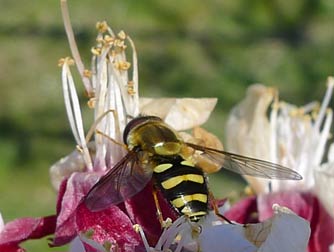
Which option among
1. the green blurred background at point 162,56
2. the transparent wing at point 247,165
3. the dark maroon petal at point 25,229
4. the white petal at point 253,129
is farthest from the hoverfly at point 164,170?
the green blurred background at point 162,56

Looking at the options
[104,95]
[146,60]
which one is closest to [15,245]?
[104,95]

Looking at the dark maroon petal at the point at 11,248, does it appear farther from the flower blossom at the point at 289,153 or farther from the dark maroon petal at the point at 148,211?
the flower blossom at the point at 289,153

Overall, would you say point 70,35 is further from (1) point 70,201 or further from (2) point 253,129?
(2) point 253,129

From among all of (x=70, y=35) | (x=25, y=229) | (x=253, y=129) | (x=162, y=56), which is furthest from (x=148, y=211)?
(x=162, y=56)

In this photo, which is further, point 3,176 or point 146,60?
point 146,60

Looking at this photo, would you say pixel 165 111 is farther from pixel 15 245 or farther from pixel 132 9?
pixel 132 9

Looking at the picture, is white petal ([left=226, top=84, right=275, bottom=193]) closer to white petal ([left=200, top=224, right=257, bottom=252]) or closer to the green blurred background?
white petal ([left=200, top=224, right=257, bottom=252])

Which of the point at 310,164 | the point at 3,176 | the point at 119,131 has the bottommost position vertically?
the point at 3,176
